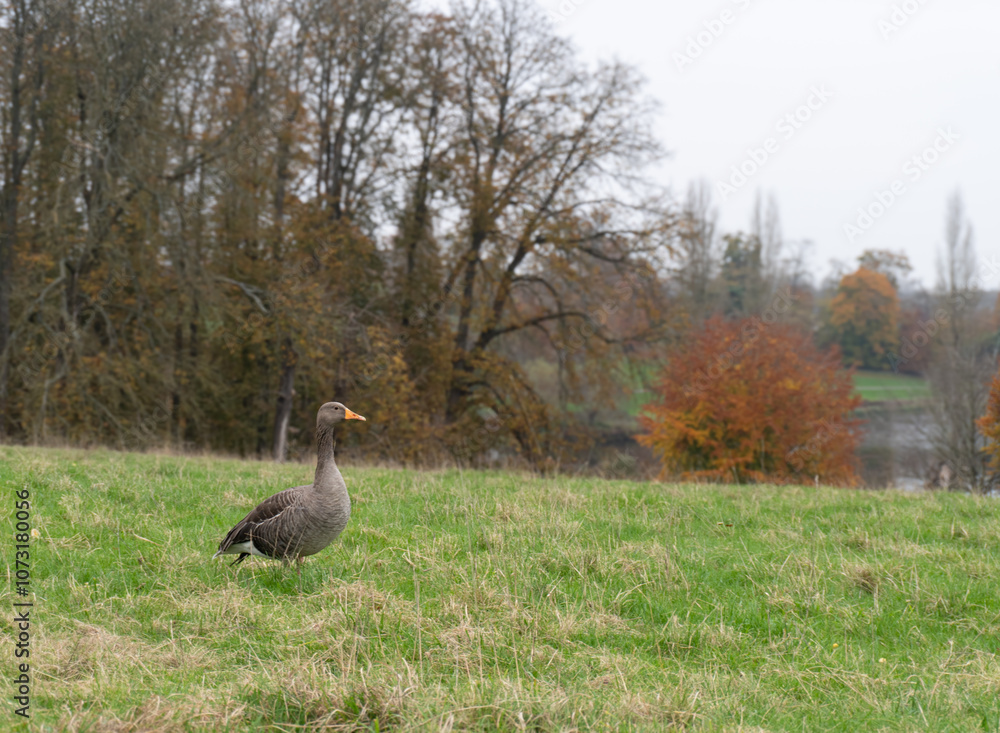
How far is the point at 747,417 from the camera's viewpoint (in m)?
19.3

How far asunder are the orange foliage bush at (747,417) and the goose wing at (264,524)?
14.4 m

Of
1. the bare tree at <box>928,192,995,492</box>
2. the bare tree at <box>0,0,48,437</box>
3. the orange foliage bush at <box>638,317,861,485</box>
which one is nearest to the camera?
the bare tree at <box>0,0,48,437</box>

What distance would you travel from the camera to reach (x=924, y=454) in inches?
1380

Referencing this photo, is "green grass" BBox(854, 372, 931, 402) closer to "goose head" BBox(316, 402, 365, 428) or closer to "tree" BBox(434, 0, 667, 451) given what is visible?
"tree" BBox(434, 0, 667, 451)

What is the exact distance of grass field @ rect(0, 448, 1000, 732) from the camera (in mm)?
3486

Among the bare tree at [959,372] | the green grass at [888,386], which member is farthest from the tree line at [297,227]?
the green grass at [888,386]

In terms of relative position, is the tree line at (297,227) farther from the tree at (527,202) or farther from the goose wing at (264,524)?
the goose wing at (264,524)

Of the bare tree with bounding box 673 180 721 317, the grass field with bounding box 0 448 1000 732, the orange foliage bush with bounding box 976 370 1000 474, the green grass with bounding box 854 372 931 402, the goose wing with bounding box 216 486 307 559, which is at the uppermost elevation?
the bare tree with bounding box 673 180 721 317

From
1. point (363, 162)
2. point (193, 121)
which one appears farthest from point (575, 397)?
point (193, 121)

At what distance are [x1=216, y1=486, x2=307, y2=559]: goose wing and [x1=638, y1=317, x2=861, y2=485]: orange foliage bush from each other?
567 inches

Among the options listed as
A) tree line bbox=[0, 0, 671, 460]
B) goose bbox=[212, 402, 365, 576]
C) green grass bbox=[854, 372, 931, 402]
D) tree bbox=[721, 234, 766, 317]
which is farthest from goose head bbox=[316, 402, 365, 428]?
green grass bbox=[854, 372, 931, 402]

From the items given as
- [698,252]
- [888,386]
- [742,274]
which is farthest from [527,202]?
[888,386]

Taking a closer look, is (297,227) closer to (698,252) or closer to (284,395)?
(284,395)

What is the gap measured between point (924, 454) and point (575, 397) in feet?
65.3
